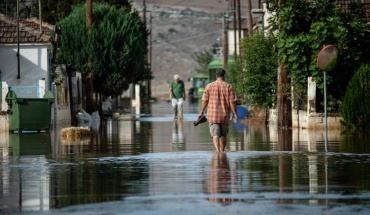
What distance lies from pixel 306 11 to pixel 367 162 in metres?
16.2

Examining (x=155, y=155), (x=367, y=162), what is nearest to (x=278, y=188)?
(x=367, y=162)

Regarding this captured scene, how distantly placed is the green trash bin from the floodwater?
22.4 ft

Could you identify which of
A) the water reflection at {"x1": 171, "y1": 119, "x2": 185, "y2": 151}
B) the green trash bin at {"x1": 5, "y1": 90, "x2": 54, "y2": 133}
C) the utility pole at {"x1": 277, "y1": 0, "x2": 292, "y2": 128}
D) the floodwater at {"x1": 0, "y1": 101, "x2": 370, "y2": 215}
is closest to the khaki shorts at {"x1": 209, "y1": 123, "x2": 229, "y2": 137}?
the floodwater at {"x1": 0, "y1": 101, "x2": 370, "y2": 215}

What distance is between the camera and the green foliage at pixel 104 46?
1978 inches

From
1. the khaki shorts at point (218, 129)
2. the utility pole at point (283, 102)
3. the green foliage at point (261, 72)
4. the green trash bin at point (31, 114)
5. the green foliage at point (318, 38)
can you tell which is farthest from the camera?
the green foliage at point (261, 72)

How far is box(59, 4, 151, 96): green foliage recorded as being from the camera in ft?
165

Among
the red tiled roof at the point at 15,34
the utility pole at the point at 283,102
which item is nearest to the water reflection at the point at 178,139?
the utility pole at the point at 283,102

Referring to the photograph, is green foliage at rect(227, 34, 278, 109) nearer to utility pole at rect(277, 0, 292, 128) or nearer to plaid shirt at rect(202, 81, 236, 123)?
utility pole at rect(277, 0, 292, 128)

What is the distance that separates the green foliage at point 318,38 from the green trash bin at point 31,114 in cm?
764

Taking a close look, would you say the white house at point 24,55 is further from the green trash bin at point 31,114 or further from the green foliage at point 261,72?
A: the green trash bin at point 31,114

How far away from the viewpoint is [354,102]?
3356 cm

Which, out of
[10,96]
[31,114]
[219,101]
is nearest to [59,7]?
[10,96]

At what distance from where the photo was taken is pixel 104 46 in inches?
1984

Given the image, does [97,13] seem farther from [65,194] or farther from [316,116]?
[65,194]
